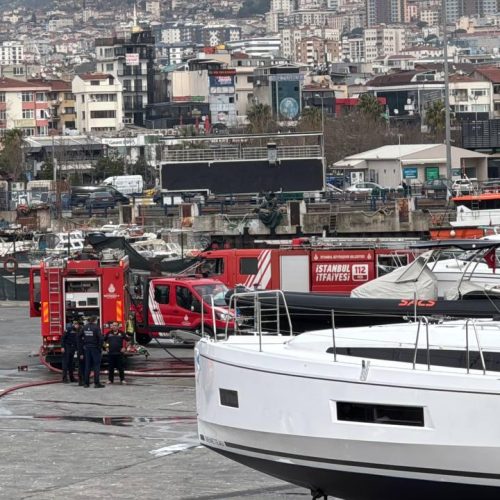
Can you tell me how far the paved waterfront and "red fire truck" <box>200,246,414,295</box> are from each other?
7118 millimetres

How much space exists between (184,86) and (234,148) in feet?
366

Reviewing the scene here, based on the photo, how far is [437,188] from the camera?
68312mm

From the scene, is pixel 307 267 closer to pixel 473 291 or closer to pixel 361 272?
pixel 361 272

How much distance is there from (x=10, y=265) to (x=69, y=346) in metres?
23.4

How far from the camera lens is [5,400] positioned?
1030 inches

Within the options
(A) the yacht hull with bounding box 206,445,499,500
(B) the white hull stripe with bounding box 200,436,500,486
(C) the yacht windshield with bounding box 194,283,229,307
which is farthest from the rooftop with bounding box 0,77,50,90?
(B) the white hull stripe with bounding box 200,436,500,486

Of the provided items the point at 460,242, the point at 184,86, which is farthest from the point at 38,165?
the point at 460,242

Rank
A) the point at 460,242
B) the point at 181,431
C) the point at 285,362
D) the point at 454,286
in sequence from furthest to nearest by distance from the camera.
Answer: the point at 454,286, the point at 181,431, the point at 460,242, the point at 285,362

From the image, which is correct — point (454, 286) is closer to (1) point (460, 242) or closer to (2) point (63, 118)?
(1) point (460, 242)

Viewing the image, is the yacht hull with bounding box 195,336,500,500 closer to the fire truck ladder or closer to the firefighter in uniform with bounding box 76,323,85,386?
the firefighter in uniform with bounding box 76,323,85,386

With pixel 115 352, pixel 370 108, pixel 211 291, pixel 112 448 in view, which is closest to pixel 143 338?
pixel 211 291

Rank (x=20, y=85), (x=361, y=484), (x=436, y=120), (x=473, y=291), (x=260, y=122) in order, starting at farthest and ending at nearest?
(x=20, y=85)
(x=436, y=120)
(x=260, y=122)
(x=473, y=291)
(x=361, y=484)

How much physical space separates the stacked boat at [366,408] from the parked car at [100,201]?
5214 cm

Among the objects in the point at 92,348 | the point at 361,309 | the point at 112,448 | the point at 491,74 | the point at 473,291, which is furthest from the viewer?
the point at 491,74
